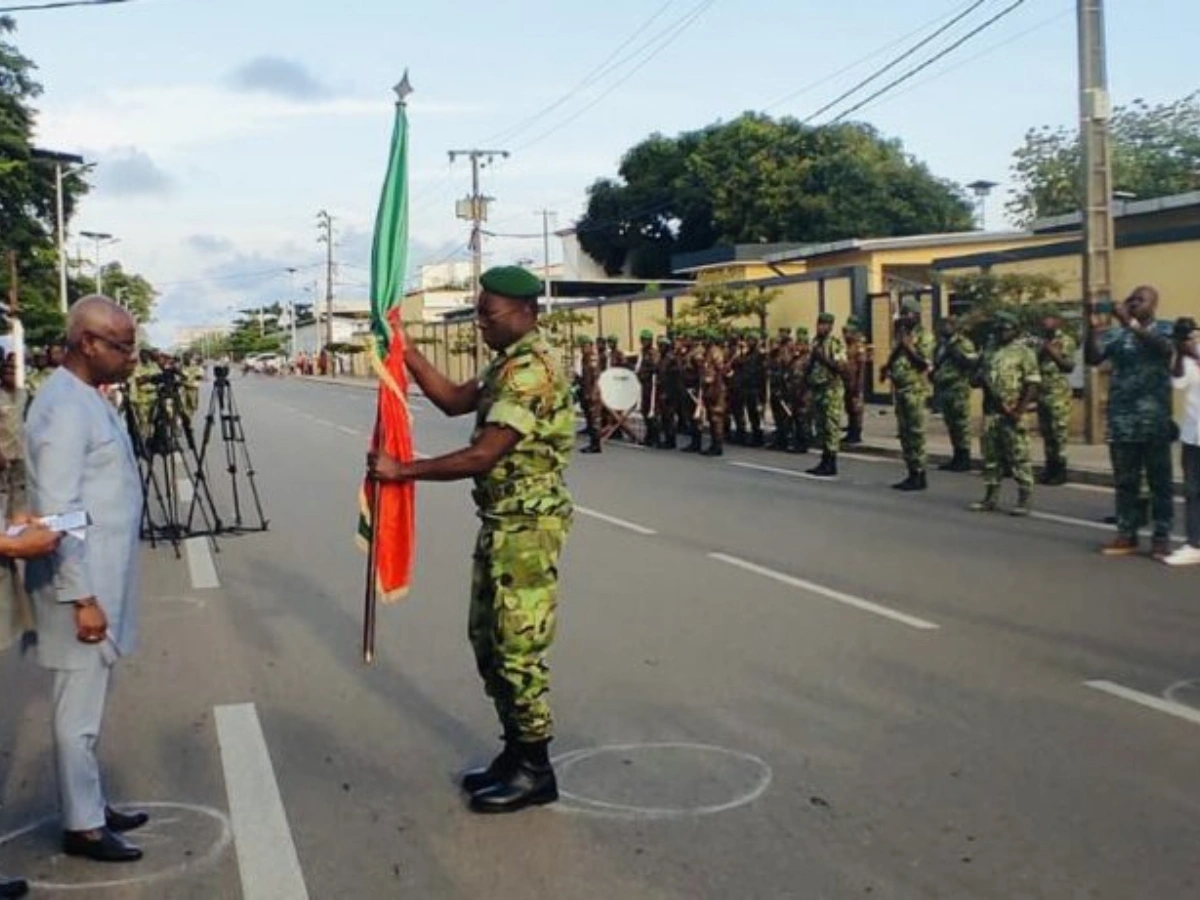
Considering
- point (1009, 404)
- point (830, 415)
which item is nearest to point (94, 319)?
point (1009, 404)

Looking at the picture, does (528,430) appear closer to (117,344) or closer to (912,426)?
(117,344)

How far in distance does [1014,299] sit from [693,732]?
15202mm

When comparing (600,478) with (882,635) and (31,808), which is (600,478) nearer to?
(882,635)

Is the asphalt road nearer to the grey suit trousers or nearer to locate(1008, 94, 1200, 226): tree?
the grey suit trousers

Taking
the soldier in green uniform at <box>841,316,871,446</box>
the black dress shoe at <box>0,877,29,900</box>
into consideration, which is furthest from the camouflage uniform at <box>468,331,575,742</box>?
the soldier in green uniform at <box>841,316,871,446</box>

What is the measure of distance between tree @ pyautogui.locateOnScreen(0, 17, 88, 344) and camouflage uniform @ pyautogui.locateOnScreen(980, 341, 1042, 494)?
1303 inches

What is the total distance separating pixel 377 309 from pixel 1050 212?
1679 inches

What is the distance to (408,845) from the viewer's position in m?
4.48

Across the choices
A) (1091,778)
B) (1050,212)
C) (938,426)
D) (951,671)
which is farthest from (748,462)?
(1050,212)

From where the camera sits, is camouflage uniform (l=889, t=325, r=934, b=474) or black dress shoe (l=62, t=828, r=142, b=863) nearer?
black dress shoe (l=62, t=828, r=142, b=863)

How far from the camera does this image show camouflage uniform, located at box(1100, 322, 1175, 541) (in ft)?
31.2

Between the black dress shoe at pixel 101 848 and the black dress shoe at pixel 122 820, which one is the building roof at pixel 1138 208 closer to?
the black dress shoe at pixel 122 820

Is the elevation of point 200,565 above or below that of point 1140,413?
below

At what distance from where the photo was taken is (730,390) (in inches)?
867
